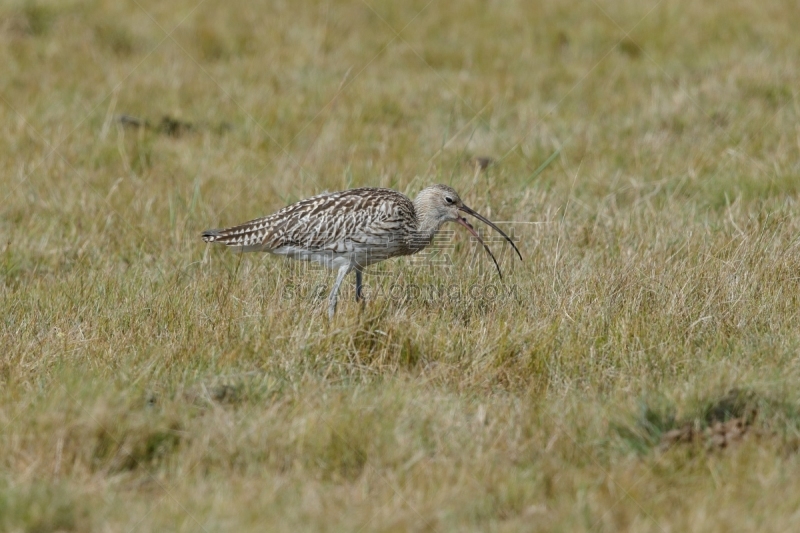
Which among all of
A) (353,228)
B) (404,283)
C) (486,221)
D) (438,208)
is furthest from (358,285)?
(486,221)

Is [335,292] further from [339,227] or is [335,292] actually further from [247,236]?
[247,236]

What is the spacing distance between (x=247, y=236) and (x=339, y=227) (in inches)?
27.9

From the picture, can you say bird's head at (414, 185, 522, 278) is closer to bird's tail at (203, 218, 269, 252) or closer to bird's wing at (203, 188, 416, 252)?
bird's wing at (203, 188, 416, 252)

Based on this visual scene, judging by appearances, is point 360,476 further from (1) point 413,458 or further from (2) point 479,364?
(2) point 479,364

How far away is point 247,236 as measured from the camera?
7.43 meters

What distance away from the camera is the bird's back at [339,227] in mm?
7148

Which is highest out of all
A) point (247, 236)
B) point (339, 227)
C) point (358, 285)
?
point (339, 227)

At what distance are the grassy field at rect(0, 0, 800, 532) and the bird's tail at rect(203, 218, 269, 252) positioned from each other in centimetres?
24

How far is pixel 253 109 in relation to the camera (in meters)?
11.1

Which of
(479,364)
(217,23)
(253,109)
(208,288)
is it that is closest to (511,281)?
(479,364)

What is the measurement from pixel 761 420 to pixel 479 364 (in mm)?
1493

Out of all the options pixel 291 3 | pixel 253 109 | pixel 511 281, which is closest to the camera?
pixel 511 281

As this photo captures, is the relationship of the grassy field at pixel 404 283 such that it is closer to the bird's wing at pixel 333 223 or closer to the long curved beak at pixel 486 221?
the long curved beak at pixel 486 221

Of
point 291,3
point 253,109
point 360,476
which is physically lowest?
point 360,476
